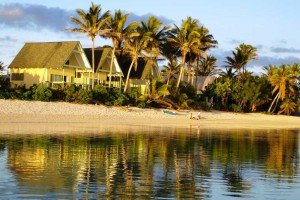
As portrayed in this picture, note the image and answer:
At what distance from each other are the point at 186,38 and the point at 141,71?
21.9ft

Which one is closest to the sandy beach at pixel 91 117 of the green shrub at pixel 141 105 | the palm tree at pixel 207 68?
the green shrub at pixel 141 105

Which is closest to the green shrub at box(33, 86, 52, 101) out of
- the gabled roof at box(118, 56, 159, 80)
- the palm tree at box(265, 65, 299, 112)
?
the gabled roof at box(118, 56, 159, 80)

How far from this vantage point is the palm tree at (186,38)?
190 feet

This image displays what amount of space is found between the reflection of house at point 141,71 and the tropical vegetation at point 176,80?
0.57 meters

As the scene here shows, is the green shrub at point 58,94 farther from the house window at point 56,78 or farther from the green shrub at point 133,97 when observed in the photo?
the green shrub at point 133,97

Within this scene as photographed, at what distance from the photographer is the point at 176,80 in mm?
60188

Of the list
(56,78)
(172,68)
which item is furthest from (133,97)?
(172,68)

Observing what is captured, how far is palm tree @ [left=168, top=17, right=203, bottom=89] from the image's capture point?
5800 centimetres

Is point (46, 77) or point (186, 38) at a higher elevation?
point (186, 38)

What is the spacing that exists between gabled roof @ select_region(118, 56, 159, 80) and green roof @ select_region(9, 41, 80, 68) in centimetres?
1098

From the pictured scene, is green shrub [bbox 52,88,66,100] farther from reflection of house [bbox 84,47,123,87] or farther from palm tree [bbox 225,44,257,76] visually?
palm tree [bbox 225,44,257,76]

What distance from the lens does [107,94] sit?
47.8 metres

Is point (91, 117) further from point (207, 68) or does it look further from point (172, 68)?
point (207, 68)

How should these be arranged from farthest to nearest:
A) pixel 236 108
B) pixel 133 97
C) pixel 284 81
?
pixel 284 81, pixel 236 108, pixel 133 97
